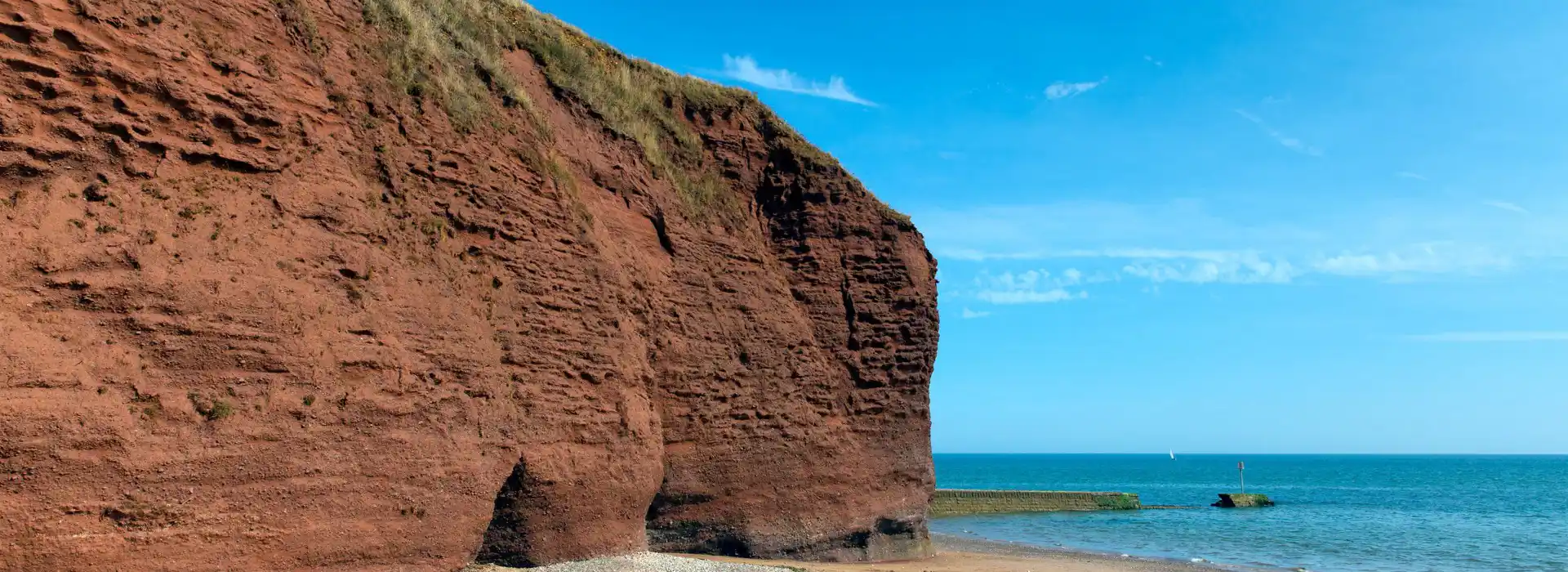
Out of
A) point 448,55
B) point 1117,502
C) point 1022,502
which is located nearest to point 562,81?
point 448,55

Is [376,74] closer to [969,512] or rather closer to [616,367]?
[616,367]

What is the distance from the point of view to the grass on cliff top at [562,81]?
15.1 m

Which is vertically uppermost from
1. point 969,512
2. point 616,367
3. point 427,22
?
point 427,22

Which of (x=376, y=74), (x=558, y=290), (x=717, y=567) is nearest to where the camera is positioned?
(x=376, y=74)

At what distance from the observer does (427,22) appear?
52.5ft

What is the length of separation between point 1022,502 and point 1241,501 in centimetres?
1565

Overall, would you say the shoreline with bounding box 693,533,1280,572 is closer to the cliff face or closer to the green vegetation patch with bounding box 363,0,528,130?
the cliff face

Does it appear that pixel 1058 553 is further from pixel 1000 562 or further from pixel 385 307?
pixel 385 307

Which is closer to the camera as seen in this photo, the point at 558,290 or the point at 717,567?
the point at 558,290

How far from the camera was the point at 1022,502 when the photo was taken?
58.5 meters

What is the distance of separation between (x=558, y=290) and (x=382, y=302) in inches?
133

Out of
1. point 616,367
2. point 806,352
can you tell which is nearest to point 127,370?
point 616,367

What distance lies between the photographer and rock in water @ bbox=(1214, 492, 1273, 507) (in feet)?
206

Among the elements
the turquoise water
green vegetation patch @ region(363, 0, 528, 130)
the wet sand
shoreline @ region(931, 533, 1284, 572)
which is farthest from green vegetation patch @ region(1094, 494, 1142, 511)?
green vegetation patch @ region(363, 0, 528, 130)
